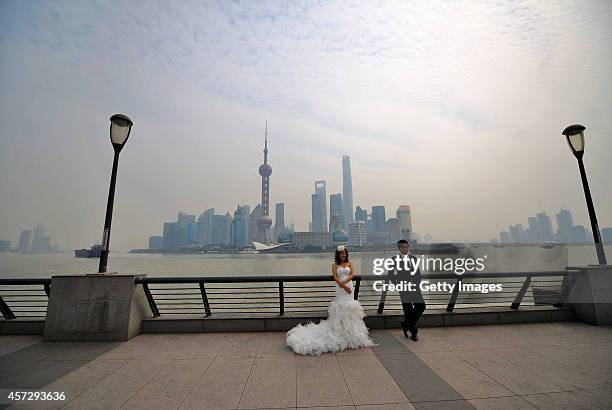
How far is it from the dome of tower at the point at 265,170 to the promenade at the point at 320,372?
545 ft

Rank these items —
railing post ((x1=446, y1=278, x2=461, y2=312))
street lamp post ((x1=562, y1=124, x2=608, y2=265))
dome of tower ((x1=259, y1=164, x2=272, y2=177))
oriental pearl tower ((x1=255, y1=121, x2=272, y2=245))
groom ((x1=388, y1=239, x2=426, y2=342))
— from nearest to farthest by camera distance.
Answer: groom ((x1=388, y1=239, x2=426, y2=342)) → railing post ((x1=446, y1=278, x2=461, y2=312)) → street lamp post ((x1=562, y1=124, x2=608, y2=265)) → oriental pearl tower ((x1=255, y1=121, x2=272, y2=245)) → dome of tower ((x1=259, y1=164, x2=272, y2=177))

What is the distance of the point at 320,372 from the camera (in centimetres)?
393

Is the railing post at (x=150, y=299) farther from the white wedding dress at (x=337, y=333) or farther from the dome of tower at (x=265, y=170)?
the dome of tower at (x=265, y=170)

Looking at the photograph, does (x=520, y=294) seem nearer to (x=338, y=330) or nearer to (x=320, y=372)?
(x=338, y=330)

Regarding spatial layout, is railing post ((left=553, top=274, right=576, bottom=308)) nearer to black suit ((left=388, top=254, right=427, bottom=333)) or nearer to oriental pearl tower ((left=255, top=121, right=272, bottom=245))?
black suit ((left=388, top=254, right=427, bottom=333))

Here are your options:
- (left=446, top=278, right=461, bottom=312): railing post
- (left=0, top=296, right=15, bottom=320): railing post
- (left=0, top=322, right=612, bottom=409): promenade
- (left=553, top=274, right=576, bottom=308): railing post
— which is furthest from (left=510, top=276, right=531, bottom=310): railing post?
(left=0, top=296, right=15, bottom=320): railing post

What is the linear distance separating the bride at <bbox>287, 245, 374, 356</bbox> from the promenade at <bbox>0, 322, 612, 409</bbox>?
0.59 ft

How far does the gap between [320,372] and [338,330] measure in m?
1.01

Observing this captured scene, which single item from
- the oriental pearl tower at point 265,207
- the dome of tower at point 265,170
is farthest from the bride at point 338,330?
the dome of tower at point 265,170

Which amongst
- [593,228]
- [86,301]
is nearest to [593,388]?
[593,228]

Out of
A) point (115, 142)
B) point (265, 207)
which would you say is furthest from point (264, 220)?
point (115, 142)

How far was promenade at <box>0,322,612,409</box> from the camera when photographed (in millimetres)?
3256

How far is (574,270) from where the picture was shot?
6.32 metres

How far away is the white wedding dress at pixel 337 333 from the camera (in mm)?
4621
